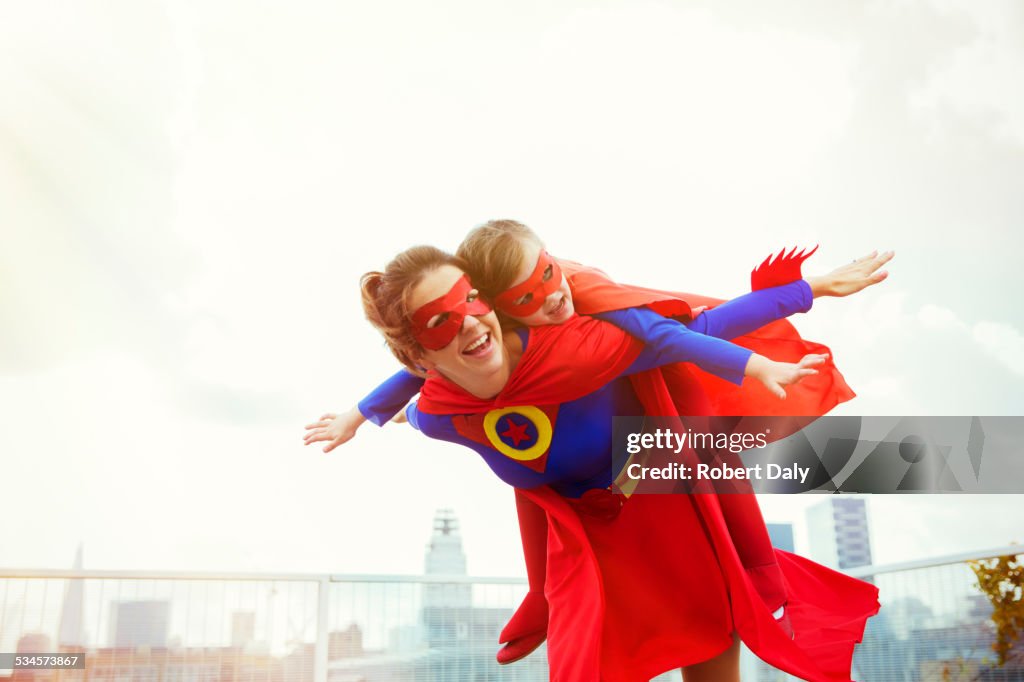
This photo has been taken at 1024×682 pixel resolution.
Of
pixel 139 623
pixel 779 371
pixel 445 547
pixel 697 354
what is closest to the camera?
pixel 779 371

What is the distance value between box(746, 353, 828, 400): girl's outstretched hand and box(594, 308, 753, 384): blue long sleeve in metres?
0.03

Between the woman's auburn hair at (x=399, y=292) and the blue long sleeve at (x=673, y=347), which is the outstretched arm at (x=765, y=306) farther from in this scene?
the woman's auburn hair at (x=399, y=292)

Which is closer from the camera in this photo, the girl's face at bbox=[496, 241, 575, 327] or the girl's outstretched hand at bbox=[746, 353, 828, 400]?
the girl's outstretched hand at bbox=[746, 353, 828, 400]

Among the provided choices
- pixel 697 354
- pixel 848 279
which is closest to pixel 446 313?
pixel 697 354

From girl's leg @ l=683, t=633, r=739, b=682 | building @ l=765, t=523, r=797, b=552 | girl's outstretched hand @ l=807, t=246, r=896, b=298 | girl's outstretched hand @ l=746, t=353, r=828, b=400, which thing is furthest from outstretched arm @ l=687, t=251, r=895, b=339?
building @ l=765, t=523, r=797, b=552

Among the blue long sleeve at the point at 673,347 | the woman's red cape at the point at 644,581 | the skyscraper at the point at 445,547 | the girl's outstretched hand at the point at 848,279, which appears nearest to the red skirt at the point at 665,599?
the woman's red cape at the point at 644,581

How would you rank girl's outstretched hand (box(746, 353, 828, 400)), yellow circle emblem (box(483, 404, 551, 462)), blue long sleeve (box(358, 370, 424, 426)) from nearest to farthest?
girl's outstretched hand (box(746, 353, 828, 400)) → yellow circle emblem (box(483, 404, 551, 462)) → blue long sleeve (box(358, 370, 424, 426))

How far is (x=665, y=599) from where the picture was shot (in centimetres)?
160

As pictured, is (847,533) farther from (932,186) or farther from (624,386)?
(624,386)

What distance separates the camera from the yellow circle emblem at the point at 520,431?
5.36 ft

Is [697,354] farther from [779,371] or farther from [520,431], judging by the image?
[520,431]

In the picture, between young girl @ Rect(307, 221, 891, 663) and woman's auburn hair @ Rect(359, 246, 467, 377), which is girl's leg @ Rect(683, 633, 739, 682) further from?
woman's auburn hair @ Rect(359, 246, 467, 377)

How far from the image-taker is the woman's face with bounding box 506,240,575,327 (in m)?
1.62

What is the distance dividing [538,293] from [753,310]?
Result: 0.43 m
